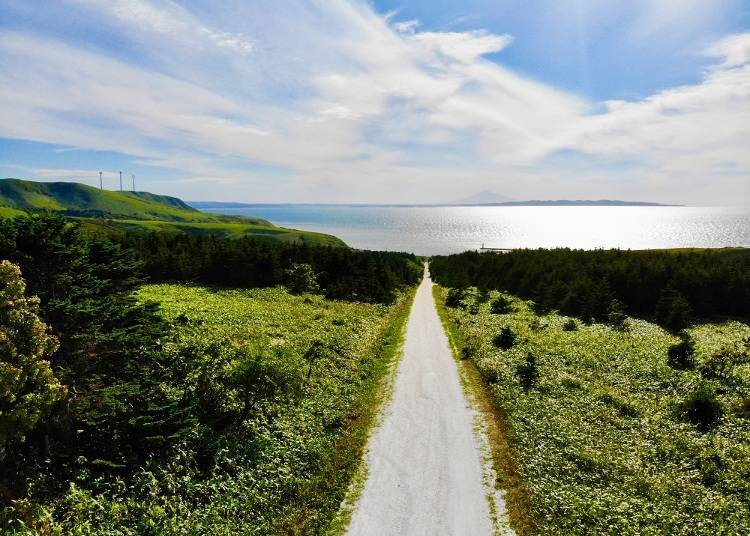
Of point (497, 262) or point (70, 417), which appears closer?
point (70, 417)

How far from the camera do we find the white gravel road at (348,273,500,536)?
14875 mm

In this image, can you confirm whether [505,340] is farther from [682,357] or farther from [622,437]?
[622,437]

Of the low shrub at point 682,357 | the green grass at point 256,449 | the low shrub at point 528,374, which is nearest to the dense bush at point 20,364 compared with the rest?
the green grass at point 256,449

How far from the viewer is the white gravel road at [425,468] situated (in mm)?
14875

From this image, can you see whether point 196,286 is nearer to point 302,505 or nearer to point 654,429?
point 302,505

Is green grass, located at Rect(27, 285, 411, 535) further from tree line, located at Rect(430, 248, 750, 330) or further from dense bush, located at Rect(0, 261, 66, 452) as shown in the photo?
tree line, located at Rect(430, 248, 750, 330)

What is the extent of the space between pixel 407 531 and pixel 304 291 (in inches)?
1959

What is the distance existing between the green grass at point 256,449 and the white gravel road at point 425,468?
1.24 m

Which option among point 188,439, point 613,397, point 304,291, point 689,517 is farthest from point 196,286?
point 689,517

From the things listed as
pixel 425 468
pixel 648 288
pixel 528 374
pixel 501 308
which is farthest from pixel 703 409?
pixel 648 288

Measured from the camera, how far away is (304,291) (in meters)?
62.4

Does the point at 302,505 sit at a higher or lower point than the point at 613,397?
lower

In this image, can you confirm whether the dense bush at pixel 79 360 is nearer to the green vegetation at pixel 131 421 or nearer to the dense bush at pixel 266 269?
the green vegetation at pixel 131 421

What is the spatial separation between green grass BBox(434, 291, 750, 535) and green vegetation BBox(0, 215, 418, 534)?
8372 mm
